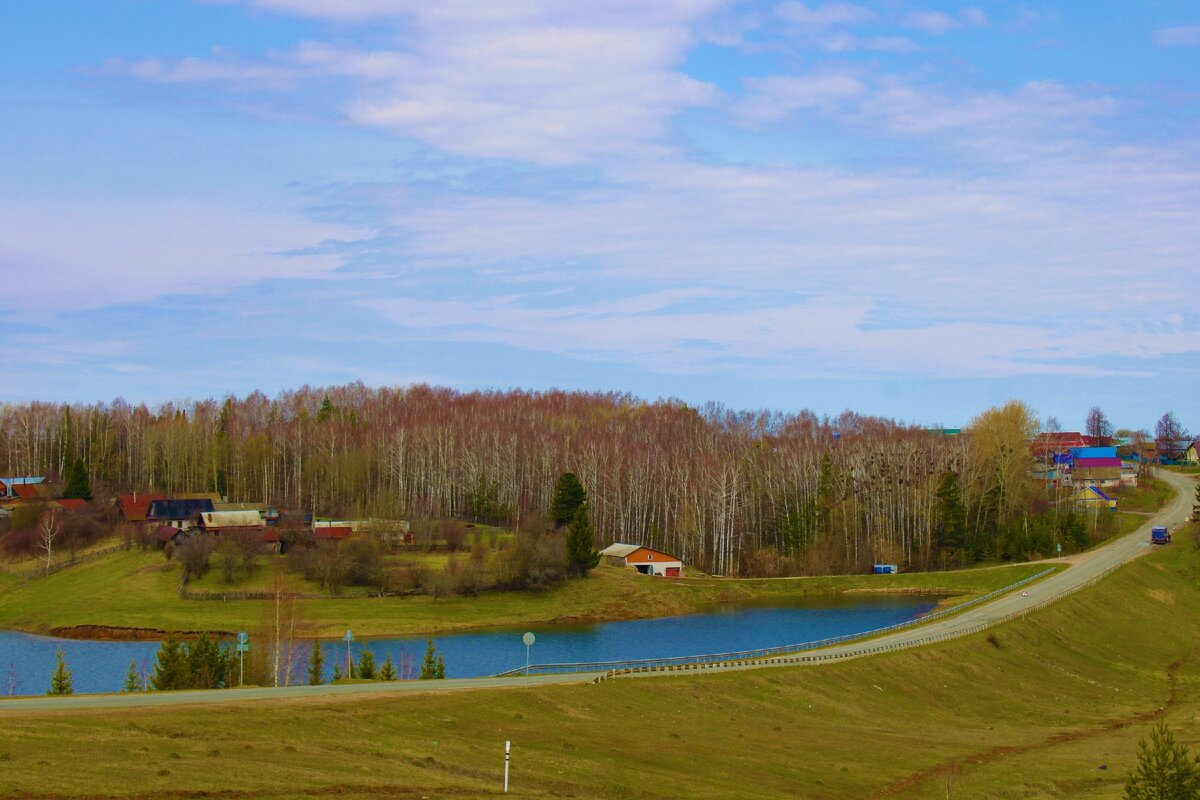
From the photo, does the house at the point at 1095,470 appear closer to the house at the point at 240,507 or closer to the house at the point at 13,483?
the house at the point at 240,507

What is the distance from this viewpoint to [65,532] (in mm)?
119500

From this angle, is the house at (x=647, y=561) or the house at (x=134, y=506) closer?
the house at (x=647, y=561)

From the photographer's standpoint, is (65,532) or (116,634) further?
(65,532)

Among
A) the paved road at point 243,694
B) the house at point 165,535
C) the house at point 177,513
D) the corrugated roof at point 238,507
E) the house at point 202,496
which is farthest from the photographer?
the house at point 202,496

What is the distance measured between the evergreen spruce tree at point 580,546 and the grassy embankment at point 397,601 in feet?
4.28

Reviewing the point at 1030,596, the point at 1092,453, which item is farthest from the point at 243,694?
the point at 1092,453

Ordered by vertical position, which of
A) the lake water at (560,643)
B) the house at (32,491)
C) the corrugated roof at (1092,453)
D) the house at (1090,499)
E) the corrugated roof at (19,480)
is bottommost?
the lake water at (560,643)

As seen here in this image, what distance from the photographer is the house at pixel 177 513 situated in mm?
121375

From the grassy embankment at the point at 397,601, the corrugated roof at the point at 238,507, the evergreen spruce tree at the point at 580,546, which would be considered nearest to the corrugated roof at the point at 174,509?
the corrugated roof at the point at 238,507

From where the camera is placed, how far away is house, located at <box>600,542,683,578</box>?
11638 cm

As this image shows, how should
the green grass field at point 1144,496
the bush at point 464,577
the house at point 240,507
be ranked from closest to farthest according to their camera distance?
the bush at point 464,577
the house at point 240,507
the green grass field at point 1144,496

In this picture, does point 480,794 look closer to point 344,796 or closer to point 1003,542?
point 344,796

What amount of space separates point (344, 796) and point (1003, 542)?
108 meters

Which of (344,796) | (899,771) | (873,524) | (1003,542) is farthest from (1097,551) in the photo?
(344,796)
